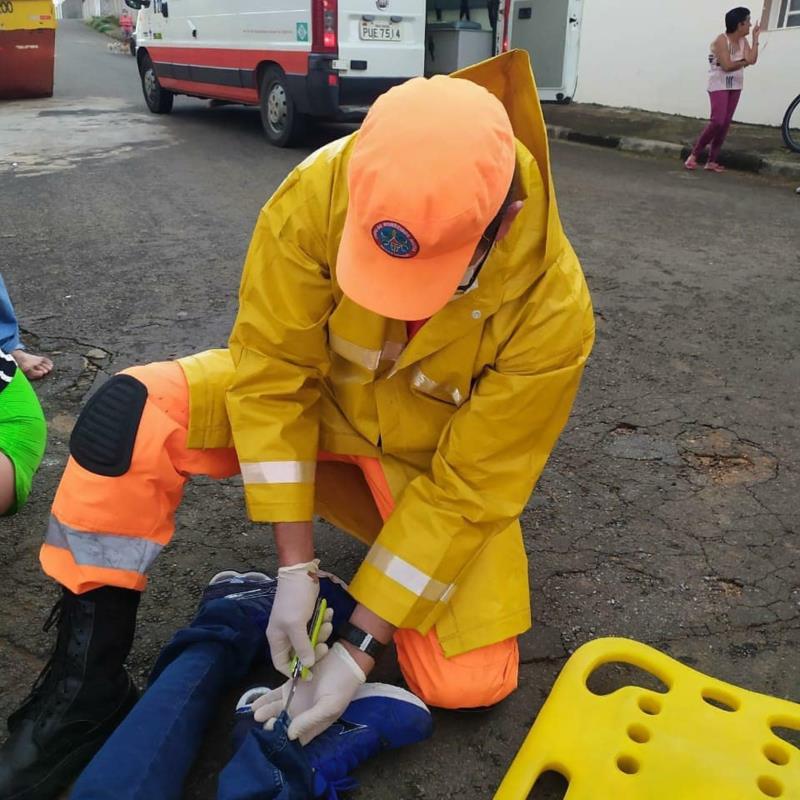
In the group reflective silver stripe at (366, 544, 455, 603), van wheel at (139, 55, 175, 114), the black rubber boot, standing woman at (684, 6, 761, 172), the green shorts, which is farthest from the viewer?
van wheel at (139, 55, 175, 114)

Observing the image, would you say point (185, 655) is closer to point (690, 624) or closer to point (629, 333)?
point (690, 624)

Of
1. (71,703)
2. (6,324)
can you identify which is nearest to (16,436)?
(6,324)

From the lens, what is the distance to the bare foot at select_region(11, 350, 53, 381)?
2.78 metres

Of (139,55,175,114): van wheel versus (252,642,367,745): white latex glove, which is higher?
(139,55,175,114): van wheel

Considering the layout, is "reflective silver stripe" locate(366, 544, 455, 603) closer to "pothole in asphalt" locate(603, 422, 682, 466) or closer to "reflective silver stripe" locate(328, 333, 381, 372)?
"reflective silver stripe" locate(328, 333, 381, 372)

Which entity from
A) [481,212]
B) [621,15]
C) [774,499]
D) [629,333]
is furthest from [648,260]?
[621,15]

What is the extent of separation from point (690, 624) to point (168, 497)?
1.16 metres

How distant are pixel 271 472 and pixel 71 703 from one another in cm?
51

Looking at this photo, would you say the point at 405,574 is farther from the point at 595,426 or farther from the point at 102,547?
the point at 595,426

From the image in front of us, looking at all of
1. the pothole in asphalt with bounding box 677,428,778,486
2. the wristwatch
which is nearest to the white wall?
the pothole in asphalt with bounding box 677,428,778,486

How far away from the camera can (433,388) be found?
63.1 inches

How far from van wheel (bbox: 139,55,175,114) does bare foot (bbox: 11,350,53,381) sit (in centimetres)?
751

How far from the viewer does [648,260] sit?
4402mm

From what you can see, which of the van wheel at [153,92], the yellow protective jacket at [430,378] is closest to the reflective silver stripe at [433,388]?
the yellow protective jacket at [430,378]
